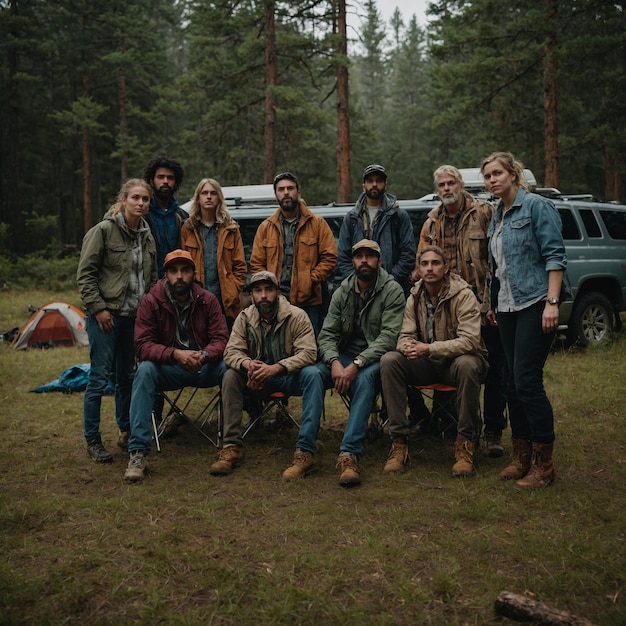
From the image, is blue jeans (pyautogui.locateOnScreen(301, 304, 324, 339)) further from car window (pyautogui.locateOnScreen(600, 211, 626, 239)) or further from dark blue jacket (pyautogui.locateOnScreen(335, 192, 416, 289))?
car window (pyautogui.locateOnScreen(600, 211, 626, 239))

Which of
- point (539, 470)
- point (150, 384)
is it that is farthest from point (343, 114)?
point (539, 470)

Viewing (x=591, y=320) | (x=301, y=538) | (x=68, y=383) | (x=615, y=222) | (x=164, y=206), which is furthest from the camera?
(x=615, y=222)

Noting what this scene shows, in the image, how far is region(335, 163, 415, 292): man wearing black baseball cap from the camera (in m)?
4.98

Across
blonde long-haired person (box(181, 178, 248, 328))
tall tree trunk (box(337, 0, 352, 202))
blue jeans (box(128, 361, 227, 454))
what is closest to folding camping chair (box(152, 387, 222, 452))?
blue jeans (box(128, 361, 227, 454))

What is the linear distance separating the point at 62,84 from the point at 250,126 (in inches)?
361

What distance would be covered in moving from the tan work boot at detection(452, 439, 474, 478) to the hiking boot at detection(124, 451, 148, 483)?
2.18m

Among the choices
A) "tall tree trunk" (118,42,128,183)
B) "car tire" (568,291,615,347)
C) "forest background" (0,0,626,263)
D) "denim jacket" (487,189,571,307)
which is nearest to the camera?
"denim jacket" (487,189,571,307)

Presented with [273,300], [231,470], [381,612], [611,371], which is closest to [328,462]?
[231,470]

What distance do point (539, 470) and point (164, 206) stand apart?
11.5 feet

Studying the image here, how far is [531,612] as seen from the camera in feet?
7.77

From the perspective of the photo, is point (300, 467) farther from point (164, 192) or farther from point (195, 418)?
point (164, 192)

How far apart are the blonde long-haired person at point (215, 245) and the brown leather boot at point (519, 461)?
2.49 m

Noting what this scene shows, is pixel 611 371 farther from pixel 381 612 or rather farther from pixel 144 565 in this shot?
pixel 144 565

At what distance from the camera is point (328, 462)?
14.7 ft
